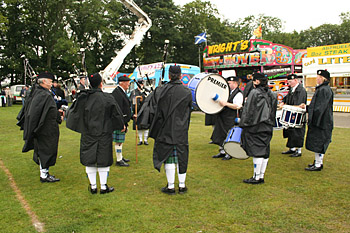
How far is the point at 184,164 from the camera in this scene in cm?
461

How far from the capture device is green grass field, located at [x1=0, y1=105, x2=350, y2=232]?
366cm

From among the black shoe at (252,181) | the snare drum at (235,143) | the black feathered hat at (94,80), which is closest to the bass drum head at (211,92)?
the snare drum at (235,143)

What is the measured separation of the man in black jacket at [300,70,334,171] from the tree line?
23.9m

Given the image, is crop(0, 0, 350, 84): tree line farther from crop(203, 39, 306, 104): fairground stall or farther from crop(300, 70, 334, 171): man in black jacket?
crop(300, 70, 334, 171): man in black jacket

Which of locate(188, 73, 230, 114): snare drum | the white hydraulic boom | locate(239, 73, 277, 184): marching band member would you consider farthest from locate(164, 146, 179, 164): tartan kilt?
the white hydraulic boom

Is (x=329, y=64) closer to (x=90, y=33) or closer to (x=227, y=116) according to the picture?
(x=227, y=116)

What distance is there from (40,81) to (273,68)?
2014 centimetres

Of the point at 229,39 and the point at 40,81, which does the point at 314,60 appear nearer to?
the point at 40,81

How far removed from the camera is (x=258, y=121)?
4918 mm

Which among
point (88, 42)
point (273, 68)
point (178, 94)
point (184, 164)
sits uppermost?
point (88, 42)

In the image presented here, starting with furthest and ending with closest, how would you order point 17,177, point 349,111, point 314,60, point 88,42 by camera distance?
point 88,42 < point 314,60 < point 349,111 < point 17,177

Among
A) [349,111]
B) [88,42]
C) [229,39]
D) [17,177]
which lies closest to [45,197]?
[17,177]

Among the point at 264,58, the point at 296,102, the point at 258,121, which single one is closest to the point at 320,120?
the point at 296,102

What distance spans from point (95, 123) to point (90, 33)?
3464 centimetres
